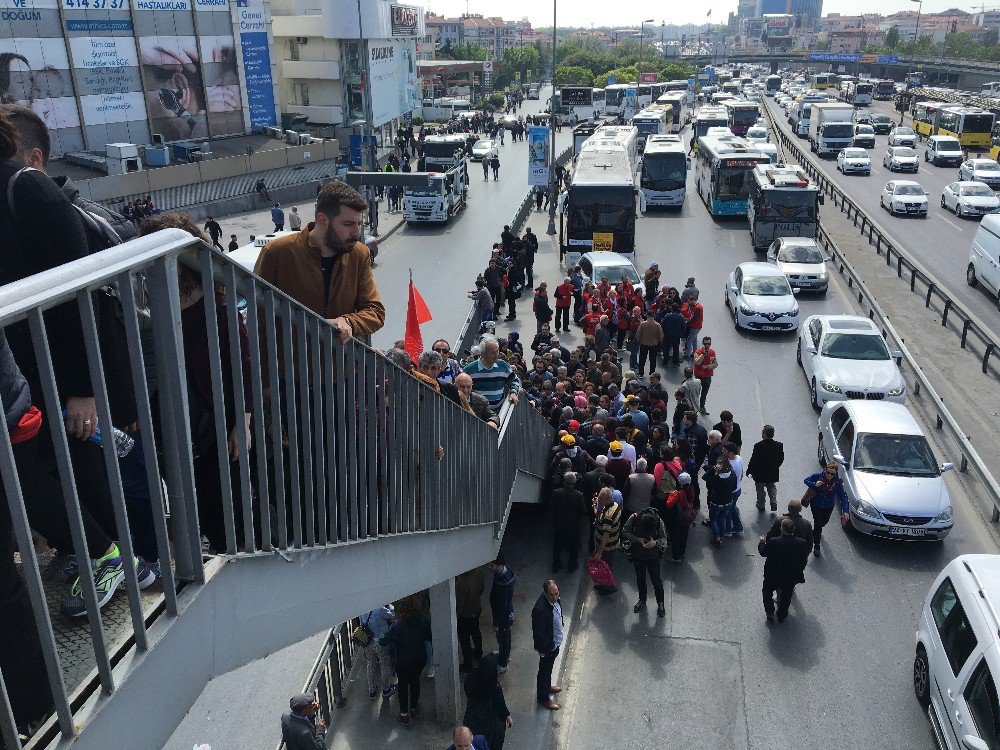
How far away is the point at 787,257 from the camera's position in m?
23.8

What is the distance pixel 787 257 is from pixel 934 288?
3.89 metres

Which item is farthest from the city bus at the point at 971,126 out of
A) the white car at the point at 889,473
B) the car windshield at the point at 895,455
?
the car windshield at the point at 895,455

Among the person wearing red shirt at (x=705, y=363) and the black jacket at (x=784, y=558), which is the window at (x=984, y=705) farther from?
the person wearing red shirt at (x=705, y=363)

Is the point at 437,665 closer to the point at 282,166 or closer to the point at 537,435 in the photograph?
the point at 537,435

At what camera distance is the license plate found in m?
10.9

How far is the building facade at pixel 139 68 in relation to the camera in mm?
34250

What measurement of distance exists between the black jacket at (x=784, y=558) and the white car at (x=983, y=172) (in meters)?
35.2

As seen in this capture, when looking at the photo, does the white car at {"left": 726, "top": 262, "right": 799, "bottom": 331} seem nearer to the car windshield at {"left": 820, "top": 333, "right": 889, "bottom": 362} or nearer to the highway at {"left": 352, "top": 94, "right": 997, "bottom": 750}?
the car windshield at {"left": 820, "top": 333, "right": 889, "bottom": 362}

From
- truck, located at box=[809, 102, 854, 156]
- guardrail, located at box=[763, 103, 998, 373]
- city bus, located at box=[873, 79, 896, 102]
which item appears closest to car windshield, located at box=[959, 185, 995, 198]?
guardrail, located at box=[763, 103, 998, 373]

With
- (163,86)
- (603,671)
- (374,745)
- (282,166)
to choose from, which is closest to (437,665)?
(374,745)

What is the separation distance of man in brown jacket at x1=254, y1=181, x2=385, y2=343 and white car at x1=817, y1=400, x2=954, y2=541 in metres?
9.17

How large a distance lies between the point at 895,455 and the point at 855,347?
4668 mm

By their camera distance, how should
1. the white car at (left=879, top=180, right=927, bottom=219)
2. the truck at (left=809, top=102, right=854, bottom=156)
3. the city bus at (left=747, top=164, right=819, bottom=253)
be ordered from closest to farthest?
the city bus at (left=747, top=164, right=819, bottom=253) → the white car at (left=879, top=180, right=927, bottom=219) → the truck at (left=809, top=102, right=854, bottom=156)

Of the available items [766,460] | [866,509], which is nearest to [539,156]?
[766,460]
